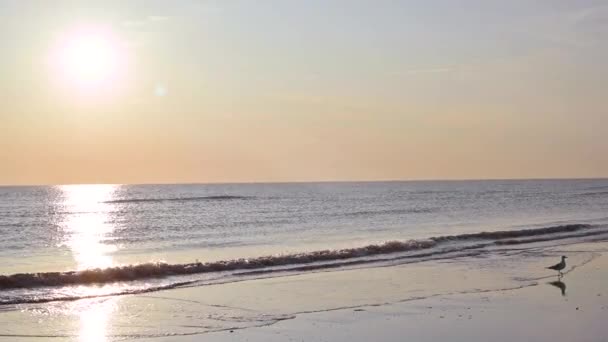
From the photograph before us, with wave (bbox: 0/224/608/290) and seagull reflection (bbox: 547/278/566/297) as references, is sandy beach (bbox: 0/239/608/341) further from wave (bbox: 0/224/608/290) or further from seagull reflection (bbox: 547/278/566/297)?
wave (bbox: 0/224/608/290)

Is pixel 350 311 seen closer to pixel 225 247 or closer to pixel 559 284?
pixel 559 284

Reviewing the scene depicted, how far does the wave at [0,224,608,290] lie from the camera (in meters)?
21.8

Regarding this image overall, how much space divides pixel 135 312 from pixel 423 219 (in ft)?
128

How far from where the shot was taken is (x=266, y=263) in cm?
2589

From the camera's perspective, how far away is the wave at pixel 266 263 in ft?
71.6

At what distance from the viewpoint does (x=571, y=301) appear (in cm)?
1664

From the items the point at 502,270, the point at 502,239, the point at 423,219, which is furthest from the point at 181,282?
the point at 423,219

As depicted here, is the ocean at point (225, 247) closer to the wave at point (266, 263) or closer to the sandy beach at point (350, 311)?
the wave at point (266, 263)

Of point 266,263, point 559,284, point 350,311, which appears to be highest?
point 266,263

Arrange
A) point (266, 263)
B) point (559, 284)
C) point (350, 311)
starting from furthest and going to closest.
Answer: point (266, 263)
point (559, 284)
point (350, 311)

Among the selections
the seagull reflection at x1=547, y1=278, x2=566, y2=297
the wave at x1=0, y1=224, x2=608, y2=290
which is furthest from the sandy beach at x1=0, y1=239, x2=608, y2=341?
the wave at x1=0, y1=224, x2=608, y2=290

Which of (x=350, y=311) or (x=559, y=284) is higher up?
(x=350, y=311)

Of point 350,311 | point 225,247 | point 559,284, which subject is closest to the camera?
point 350,311

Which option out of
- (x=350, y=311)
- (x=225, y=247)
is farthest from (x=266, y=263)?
(x=350, y=311)
